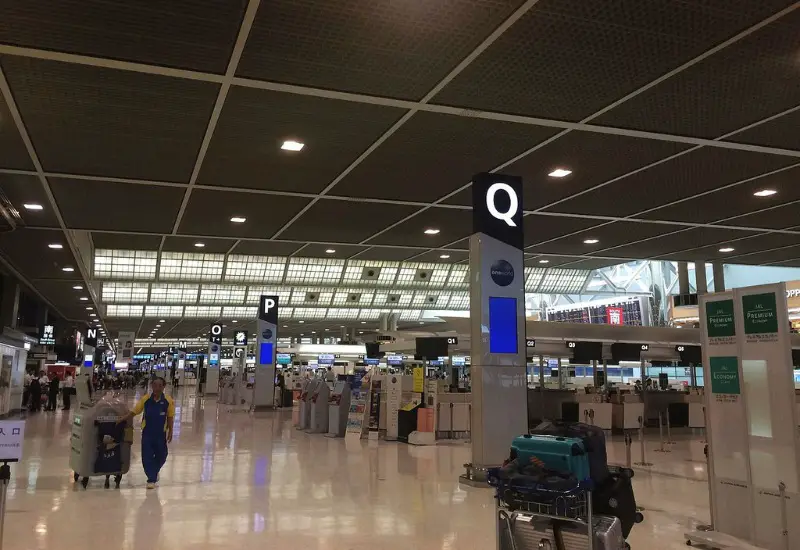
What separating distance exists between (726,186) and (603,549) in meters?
8.54

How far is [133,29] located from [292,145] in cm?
317

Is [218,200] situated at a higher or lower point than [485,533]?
higher

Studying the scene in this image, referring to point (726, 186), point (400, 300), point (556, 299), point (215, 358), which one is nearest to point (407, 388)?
point (726, 186)

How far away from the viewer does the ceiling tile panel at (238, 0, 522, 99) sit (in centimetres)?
505

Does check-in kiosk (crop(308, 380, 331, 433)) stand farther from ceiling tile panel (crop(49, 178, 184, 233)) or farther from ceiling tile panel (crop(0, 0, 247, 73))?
ceiling tile panel (crop(0, 0, 247, 73))

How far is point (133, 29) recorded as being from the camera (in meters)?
5.30

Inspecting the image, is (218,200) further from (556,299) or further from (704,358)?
(556,299)

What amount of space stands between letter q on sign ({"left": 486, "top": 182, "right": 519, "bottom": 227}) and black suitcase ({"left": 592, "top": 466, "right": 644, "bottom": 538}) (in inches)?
235

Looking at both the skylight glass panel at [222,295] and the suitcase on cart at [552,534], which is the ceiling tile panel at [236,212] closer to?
the suitcase on cart at [552,534]

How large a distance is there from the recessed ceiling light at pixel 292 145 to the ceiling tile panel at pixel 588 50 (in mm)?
2256

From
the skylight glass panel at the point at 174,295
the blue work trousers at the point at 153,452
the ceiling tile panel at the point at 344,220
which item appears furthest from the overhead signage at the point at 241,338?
the blue work trousers at the point at 153,452

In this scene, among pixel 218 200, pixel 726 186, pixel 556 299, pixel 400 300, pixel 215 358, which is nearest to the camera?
pixel 726 186

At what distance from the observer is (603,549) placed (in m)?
3.39

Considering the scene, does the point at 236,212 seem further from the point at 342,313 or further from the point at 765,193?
the point at 342,313
